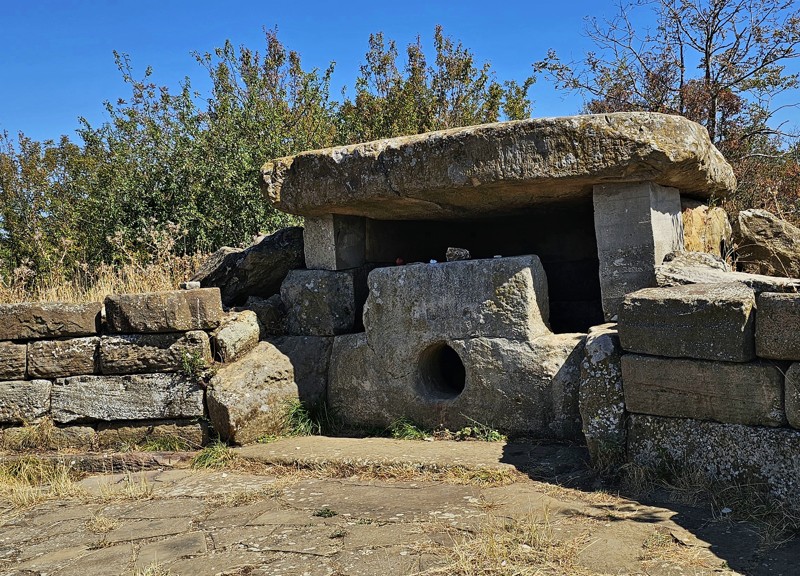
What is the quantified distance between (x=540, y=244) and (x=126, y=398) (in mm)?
3724

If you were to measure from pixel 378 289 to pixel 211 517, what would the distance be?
210 cm

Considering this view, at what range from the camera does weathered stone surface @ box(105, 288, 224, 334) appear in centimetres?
542

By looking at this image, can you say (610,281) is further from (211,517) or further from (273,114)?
(273,114)

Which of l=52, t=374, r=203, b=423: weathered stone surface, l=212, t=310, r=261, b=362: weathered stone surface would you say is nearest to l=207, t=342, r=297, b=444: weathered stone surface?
l=212, t=310, r=261, b=362: weathered stone surface

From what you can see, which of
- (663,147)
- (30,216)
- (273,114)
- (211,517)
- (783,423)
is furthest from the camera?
(30,216)

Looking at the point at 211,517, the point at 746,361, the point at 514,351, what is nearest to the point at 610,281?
the point at 514,351

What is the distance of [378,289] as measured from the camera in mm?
5477

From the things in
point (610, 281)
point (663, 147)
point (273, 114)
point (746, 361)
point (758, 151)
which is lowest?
point (746, 361)

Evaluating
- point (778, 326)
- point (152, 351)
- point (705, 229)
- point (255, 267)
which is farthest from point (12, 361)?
point (705, 229)

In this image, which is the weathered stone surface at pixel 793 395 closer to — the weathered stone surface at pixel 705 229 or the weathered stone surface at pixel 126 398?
the weathered stone surface at pixel 705 229

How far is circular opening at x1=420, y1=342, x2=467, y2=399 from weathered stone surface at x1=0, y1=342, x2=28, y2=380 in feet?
10.1

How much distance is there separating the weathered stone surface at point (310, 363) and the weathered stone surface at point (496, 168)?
41.4 inches

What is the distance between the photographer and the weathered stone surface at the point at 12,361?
5.62 m

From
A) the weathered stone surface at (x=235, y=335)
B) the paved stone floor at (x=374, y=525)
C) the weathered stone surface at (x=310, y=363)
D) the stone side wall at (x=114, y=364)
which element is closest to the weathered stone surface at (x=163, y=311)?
the stone side wall at (x=114, y=364)
